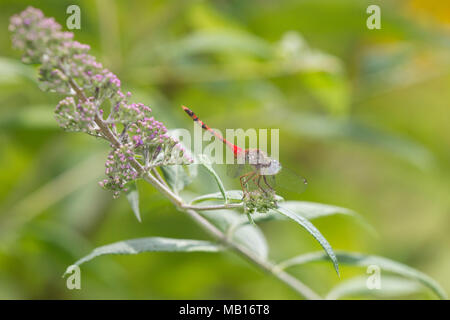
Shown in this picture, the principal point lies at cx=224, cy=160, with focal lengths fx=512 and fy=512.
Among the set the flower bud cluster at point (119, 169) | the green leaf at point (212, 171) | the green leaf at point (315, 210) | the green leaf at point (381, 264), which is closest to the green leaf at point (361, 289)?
the green leaf at point (381, 264)

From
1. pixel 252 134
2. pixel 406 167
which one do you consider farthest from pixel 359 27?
pixel 406 167

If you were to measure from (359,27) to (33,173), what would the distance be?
1.55 m

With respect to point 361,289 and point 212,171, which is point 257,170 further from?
point 361,289

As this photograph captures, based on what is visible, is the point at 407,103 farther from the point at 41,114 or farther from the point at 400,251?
the point at 41,114

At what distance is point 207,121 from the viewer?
2.29 meters

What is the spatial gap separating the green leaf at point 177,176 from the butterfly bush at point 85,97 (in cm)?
15

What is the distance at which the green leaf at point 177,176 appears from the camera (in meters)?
1.05

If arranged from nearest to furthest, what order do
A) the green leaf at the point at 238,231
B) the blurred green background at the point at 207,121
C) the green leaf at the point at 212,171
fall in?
the green leaf at the point at 212,171, the green leaf at the point at 238,231, the blurred green background at the point at 207,121

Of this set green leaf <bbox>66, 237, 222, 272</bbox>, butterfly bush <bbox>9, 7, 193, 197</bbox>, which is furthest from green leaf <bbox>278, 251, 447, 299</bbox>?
butterfly bush <bbox>9, 7, 193, 197</bbox>

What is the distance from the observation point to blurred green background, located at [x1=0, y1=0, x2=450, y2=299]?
1.91m

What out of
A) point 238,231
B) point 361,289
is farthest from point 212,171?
point 361,289

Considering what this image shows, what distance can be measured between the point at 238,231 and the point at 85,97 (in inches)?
20.8

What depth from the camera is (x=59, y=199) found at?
2.03 m

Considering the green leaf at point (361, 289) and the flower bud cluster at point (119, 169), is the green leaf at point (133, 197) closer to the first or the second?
the flower bud cluster at point (119, 169)
